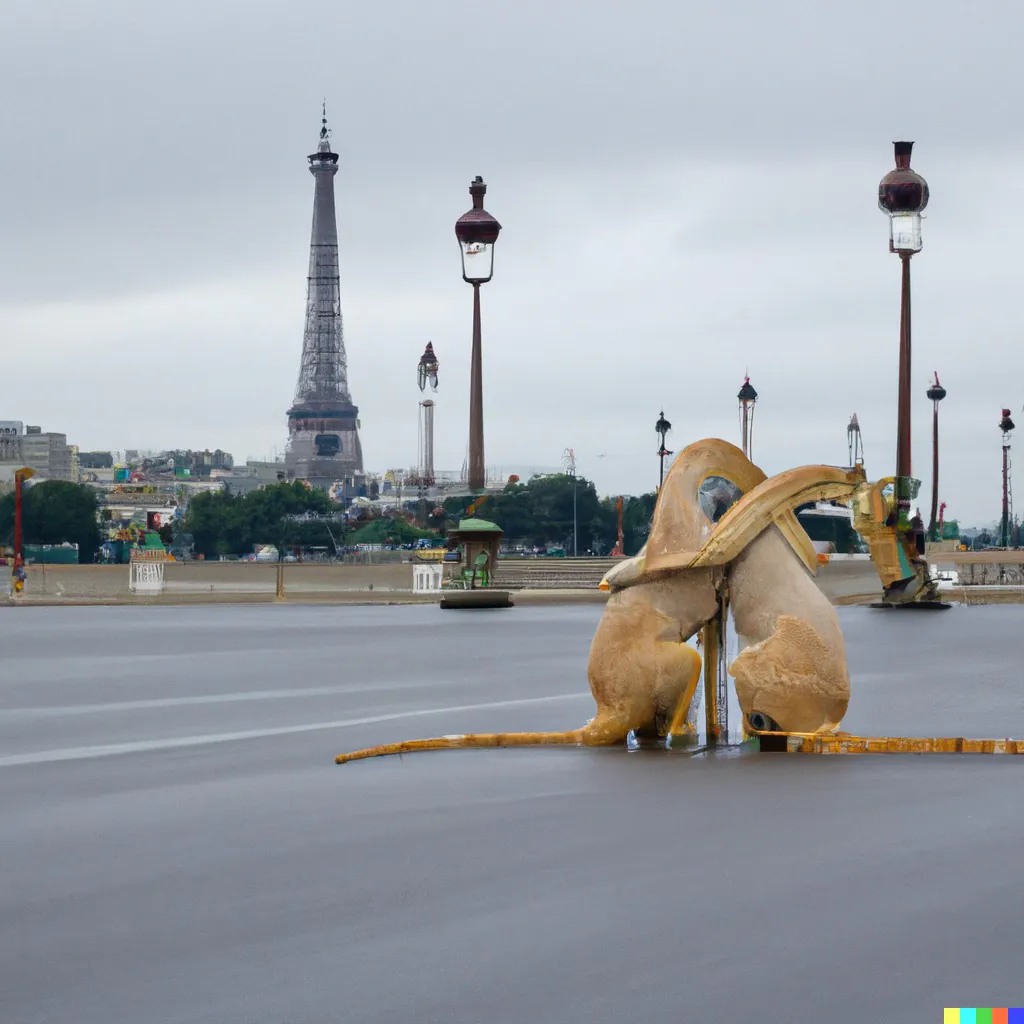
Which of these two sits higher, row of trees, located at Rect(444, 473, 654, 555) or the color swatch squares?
row of trees, located at Rect(444, 473, 654, 555)

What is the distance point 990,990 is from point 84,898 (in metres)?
4.58

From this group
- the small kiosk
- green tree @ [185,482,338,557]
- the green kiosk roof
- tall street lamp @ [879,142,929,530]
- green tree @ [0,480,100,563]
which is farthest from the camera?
green tree @ [185,482,338,557]

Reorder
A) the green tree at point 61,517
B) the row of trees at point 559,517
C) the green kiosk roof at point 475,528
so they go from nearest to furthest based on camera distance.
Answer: the green kiosk roof at point 475,528 → the green tree at point 61,517 → the row of trees at point 559,517

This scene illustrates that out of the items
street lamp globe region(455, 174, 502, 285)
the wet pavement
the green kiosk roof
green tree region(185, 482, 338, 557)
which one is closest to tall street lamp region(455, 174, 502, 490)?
street lamp globe region(455, 174, 502, 285)

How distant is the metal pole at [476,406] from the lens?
78.9 meters

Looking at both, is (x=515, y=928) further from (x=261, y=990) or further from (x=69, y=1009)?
(x=69, y=1009)

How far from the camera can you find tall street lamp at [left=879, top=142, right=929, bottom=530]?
58.1 metres

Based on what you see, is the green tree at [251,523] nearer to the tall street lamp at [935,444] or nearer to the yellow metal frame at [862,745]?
the tall street lamp at [935,444]

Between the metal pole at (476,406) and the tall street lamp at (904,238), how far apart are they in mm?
22101

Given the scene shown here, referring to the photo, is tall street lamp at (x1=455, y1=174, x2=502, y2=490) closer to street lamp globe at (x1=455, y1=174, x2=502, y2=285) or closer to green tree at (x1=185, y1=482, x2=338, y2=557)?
street lamp globe at (x1=455, y1=174, x2=502, y2=285)

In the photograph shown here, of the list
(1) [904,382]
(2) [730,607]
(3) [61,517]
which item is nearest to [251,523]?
(3) [61,517]

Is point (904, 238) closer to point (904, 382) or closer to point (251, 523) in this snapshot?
point (904, 382)

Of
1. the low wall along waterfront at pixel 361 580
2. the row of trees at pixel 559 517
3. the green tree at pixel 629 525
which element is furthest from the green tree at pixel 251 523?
the low wall along waterfront at pixel 361 580

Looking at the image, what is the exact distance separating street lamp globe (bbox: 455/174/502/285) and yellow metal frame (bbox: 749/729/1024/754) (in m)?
64.9
